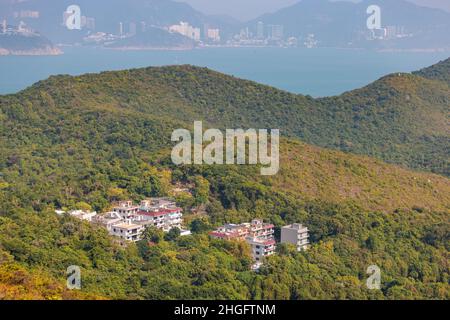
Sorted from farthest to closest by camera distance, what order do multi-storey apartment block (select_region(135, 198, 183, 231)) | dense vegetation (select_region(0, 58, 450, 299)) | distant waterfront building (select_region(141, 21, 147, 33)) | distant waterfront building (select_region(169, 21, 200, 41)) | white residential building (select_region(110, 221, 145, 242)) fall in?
distant waterfront building (select_region(169, 21, 200, 41)), distant waterfront building (select_region(141, 21, 147, 33)), multi-storey apartment block (select_region(135, 198, 183, 231)), white residential building (select_region(110, 221, 145, 242)), dense vegetation (select_region(0, 58, 450, 299))

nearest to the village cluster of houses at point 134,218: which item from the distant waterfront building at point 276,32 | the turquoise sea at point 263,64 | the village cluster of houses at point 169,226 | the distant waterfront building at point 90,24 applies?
the village cluster of houses at point 169,226

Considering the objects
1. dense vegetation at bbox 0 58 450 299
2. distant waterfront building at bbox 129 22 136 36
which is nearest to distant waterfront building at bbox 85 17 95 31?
distant waterfront building at bbox 129 22 136 36

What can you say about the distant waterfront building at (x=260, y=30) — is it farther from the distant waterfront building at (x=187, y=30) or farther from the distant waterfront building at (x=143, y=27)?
the distant waterfront building at (x=143, y=27)

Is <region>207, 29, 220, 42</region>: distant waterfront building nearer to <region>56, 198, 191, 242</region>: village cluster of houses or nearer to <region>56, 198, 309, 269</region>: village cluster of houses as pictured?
<region>56, 198, 191, 242</region>: village cluster of houses

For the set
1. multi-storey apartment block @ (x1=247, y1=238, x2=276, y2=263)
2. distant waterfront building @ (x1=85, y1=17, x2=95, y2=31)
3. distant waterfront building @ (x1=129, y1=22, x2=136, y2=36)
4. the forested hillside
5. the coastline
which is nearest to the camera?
multi-storey apartment block @ (x1=247, y1=238, x2=276, y2=263)

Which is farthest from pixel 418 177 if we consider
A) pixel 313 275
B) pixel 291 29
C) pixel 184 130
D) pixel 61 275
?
pixel 291 29

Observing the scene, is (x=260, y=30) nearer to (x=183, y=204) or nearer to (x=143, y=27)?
(x=143, y=27)

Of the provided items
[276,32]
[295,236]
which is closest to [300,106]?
[295,236]
